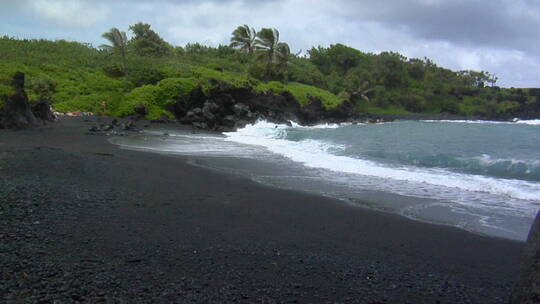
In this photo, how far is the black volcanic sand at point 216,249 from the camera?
4234 mm

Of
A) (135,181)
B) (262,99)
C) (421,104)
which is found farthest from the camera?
(421,104)

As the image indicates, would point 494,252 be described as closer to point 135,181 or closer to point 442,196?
point 442,196

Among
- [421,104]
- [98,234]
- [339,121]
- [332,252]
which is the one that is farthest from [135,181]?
[421,104]

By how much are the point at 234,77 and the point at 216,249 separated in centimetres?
3697

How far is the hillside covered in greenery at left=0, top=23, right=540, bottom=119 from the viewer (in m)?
33.6

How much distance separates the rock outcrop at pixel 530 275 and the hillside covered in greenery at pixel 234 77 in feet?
71.0

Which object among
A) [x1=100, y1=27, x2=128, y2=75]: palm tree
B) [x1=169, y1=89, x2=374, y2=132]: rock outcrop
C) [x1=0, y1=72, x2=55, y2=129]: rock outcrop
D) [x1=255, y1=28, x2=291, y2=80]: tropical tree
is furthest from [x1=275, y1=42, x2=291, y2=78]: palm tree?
[x1=0, y1=72, x2=55, y2=129]: rock outcrop

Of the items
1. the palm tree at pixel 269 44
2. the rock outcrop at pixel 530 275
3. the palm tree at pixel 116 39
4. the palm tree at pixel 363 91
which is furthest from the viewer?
the palm tree at pixel 363 91

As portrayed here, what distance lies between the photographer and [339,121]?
52969 millimetres

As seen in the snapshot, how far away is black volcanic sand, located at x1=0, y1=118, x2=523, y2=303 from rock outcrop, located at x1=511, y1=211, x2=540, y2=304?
121 cm

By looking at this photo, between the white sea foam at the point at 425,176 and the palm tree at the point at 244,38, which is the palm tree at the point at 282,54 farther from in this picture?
the white sea foam at the point at 425,176

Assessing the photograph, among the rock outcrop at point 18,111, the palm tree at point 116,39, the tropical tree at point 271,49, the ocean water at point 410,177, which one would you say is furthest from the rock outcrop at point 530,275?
the tropical tree at point 271,49

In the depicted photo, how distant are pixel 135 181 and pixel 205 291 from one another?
239 inches

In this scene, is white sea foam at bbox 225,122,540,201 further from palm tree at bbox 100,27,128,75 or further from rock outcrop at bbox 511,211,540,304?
palm tree at bbox 100,27,128,75
